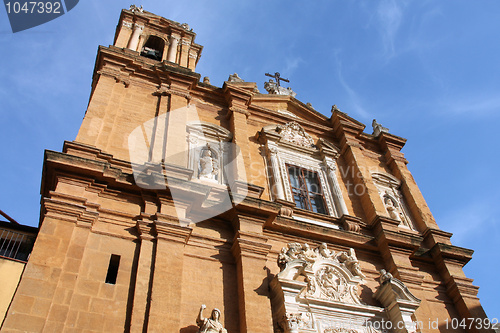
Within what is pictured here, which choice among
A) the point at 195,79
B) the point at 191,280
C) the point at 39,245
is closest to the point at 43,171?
the point at 39,245

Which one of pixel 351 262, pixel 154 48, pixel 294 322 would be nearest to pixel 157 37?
pixel 154 48

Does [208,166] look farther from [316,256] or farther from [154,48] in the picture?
[154,48]

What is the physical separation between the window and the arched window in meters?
7.48

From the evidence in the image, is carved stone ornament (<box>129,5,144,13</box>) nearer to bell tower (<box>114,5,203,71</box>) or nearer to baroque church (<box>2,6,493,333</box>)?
bell tower (<box>114,5,203,71</box>)

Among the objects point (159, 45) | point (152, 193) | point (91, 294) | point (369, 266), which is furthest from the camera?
point (159, 45)

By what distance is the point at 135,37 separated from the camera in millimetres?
18188

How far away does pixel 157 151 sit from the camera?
1295 centimetres

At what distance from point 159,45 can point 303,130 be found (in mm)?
7096

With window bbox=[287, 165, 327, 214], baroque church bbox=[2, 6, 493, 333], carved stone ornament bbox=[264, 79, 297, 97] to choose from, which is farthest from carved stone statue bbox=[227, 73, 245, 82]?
window bbox=[287, 165, 327, 214]

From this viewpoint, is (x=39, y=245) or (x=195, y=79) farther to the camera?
(x=195, y=79)

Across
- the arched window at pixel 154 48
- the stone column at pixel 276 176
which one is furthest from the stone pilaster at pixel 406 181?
the arched window at pixel 154 48

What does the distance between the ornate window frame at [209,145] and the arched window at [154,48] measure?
543 centimetres

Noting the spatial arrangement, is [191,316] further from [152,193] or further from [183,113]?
[183,113]

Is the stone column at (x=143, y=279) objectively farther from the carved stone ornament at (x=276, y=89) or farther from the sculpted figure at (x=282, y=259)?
the carved stone ornament at (x=276, y=89)
